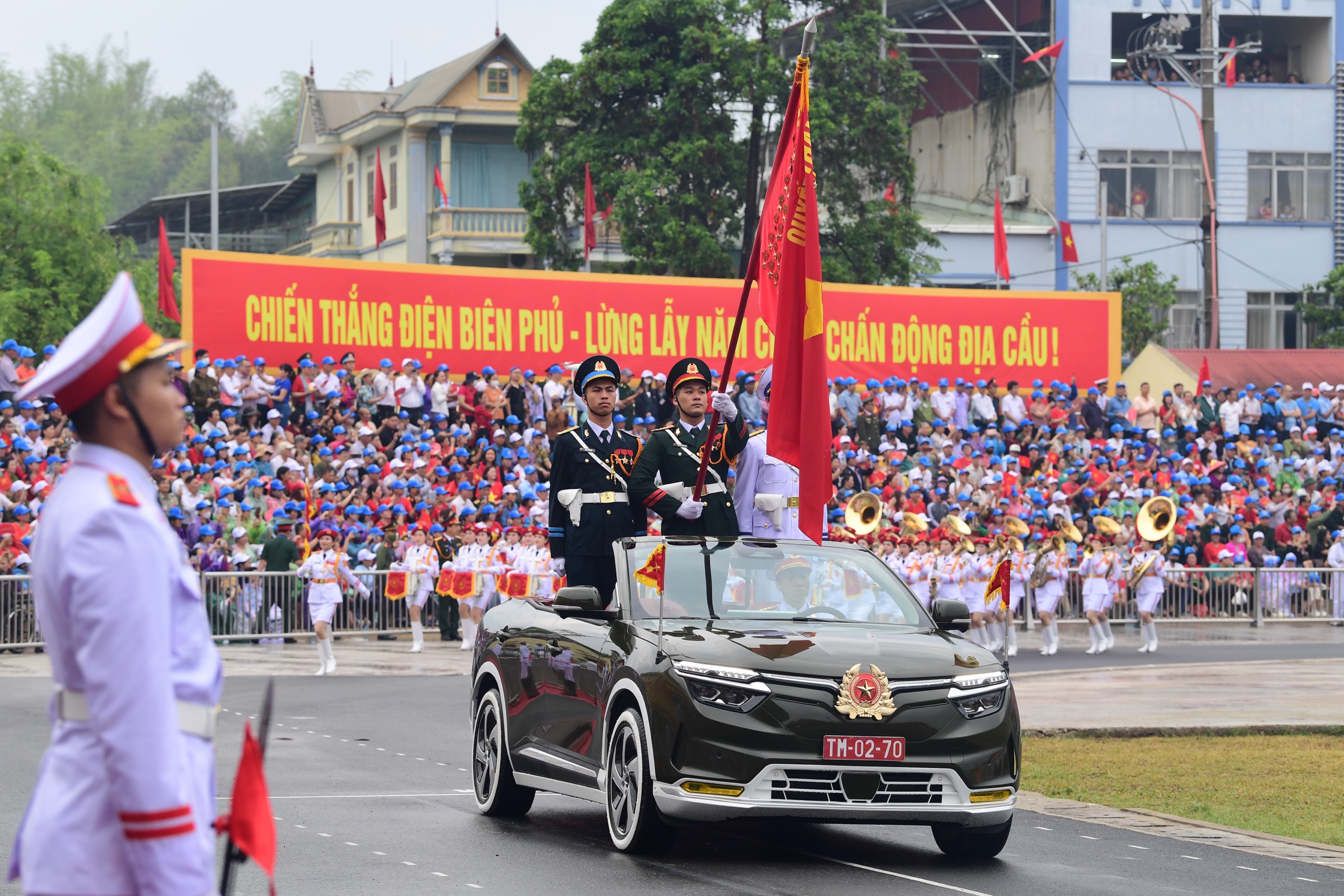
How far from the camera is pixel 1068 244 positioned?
50.6 m

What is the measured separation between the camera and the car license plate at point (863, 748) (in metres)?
Result: 9.38

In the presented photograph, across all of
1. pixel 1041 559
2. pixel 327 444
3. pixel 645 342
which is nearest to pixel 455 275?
pixel 645 342

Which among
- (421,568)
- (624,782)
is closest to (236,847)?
(624,782)

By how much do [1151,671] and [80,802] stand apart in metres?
20.5

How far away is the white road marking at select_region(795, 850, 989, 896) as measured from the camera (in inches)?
356

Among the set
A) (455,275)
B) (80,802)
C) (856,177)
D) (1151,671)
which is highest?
(856,177)

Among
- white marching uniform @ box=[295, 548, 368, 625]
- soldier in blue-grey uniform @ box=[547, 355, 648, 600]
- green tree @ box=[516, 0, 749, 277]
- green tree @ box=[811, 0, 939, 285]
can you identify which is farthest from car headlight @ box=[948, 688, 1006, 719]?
green tree @ box=[811, 0, 939, 285]

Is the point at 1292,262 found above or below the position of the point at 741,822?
above

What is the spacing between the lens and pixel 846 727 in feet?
30.9

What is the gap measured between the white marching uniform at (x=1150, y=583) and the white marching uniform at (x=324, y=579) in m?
10.8

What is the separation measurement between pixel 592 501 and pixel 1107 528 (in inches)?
676

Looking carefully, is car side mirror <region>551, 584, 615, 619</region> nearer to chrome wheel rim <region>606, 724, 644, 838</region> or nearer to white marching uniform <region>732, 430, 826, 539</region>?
chrome wheel rim <region>606, 724, 644, 838</region>

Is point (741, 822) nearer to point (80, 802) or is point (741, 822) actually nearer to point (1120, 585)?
point (80, 802)

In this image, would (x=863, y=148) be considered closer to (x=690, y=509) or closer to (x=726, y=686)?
(x=690, y=509)
